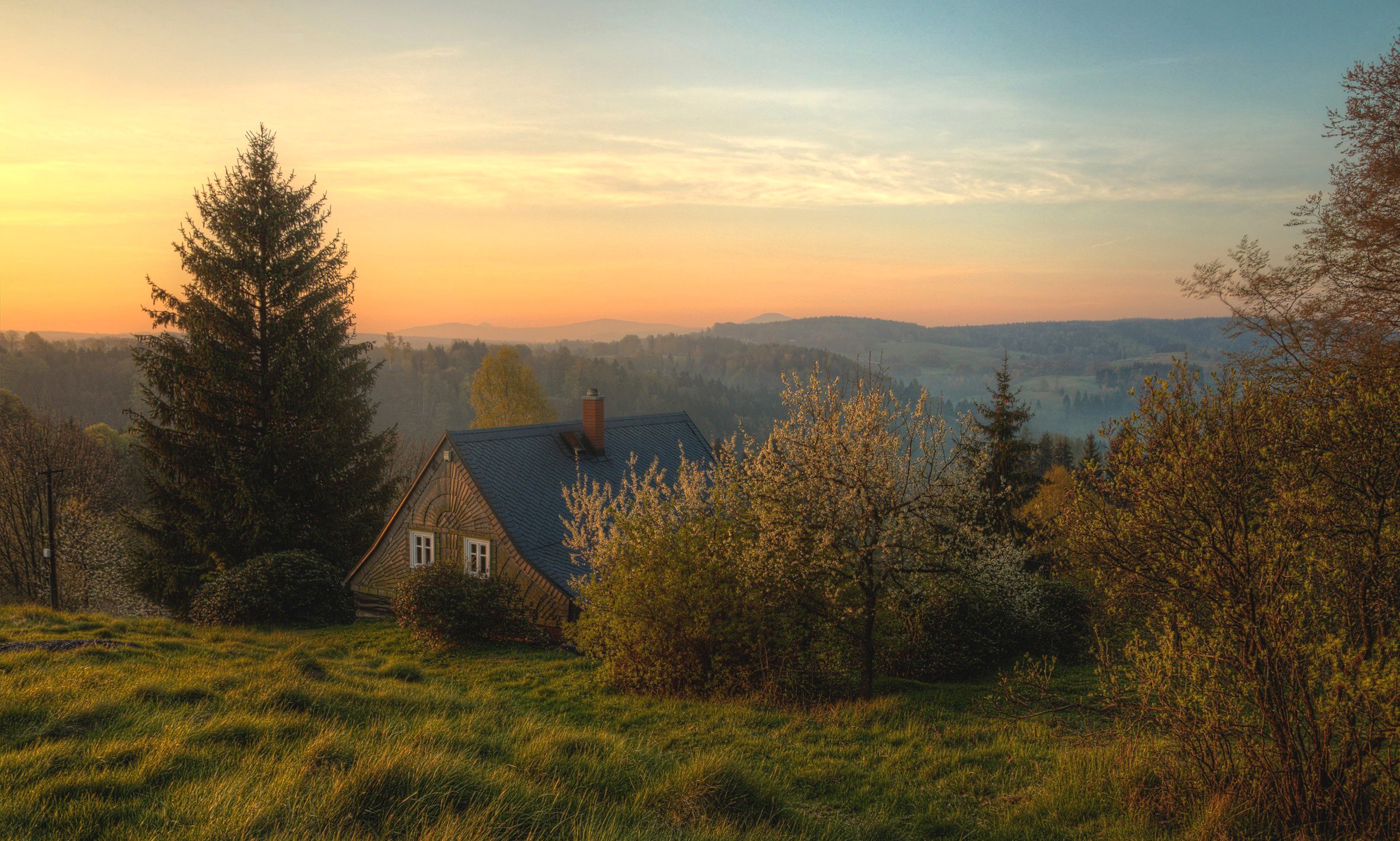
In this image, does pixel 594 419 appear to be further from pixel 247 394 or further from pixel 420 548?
pixel 247 394

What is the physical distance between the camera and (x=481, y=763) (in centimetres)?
636

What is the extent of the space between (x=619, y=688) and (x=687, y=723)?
3033 millimetres

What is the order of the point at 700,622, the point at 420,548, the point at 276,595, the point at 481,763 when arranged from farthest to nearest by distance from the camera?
the point at 420,548 < the point at 276,595 < the point at 700,622 < the point at 481,763

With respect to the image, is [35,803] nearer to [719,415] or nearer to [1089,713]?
[1089,713]

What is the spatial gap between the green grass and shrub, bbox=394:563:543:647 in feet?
18.6

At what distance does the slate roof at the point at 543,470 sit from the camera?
20.6m

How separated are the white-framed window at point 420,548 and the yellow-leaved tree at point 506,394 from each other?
2500cm

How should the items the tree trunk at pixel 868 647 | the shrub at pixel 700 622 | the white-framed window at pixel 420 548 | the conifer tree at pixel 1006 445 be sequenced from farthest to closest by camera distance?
the conifer tree at pixel 1006 445, the white-framed window at pixel 420 548, the shrub at pixel 700 622, the tree trunk at pixel 868 647

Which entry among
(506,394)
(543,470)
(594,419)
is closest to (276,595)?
(543,470)

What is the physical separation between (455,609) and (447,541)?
171 inches

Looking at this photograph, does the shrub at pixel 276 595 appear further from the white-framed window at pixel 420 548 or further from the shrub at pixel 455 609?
the shrub at pixel 455 609

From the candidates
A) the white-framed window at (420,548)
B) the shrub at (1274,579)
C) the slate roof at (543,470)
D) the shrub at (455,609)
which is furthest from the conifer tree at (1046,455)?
the shrub at (1274,579)

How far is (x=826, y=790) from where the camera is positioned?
7641 mm

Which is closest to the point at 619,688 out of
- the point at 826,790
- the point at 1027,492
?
the point at 826,790
